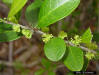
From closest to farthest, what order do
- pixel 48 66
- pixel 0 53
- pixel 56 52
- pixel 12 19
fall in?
pixel 56 52 < pixel 12 19 < pixel 48 66 < pixel 0 53

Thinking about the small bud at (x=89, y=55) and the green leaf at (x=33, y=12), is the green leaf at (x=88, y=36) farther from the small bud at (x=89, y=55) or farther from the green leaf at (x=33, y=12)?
the green leaf at (x=33, y=12)

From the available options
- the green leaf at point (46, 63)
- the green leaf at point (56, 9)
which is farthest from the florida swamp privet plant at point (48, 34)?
the green leaf at point (46, 63)

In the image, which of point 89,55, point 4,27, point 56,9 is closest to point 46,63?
point 89,55

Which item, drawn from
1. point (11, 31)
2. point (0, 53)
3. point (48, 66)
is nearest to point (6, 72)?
point (0, 53)

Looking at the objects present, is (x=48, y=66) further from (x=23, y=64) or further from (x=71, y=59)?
(x=23, y=64)

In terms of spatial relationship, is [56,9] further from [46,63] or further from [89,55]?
[46,63]

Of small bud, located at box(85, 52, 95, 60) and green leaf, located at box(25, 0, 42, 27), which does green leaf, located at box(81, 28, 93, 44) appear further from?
green leaf, located at box(25, 0, 42, 27)

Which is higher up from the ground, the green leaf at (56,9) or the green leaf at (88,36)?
the green leaf at (56,9)
